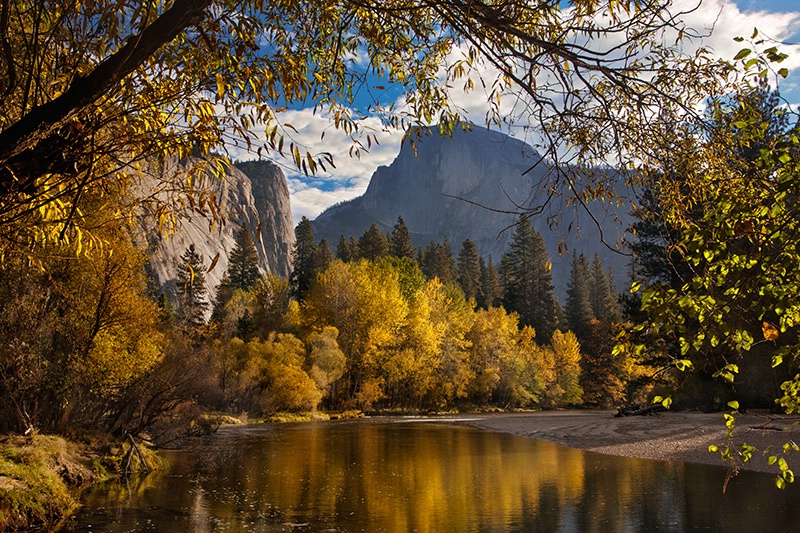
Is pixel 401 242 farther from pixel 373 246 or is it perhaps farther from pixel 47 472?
pixel 47 472

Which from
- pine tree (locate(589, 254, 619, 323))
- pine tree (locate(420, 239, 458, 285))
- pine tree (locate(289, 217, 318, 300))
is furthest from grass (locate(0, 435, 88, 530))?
pine tree (locate(589, 254, 619, 323))

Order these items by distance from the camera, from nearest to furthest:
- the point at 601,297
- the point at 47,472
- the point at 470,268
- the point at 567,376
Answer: the point at 47,472
the point at 567,376
the point at 601,297
the point at 470,268

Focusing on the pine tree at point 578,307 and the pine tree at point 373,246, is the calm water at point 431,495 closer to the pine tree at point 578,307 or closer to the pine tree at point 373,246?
the pine tree at point 373,246

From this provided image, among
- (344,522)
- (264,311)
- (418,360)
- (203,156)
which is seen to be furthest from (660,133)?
(264,311)

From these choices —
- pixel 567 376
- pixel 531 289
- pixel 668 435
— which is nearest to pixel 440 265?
pixel 531 289

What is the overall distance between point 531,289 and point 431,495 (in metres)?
58.5

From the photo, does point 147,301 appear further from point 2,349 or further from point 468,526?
point 468,526

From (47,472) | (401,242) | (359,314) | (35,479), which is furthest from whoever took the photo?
(401,242)

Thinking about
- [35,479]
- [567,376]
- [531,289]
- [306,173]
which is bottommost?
[567,376]

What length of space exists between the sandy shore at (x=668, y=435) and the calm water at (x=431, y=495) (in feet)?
Result: 5.19

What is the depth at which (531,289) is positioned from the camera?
6919 centimetres

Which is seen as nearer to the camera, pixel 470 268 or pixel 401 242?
pixel 401 242

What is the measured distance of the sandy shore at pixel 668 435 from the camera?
17328 mm

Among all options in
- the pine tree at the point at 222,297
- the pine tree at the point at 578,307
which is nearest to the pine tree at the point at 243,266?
the pine tree at the point at 222,297
